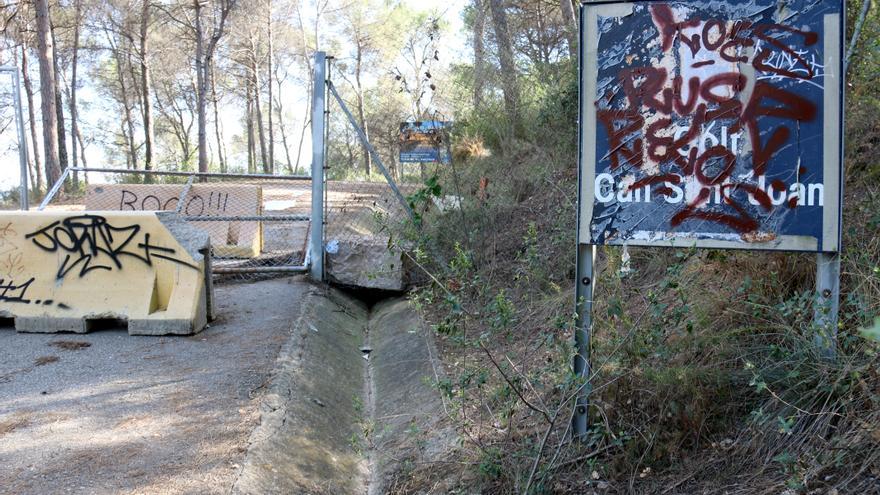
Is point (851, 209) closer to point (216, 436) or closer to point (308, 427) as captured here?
point (308, 427)

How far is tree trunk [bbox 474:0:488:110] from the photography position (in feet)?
43.2

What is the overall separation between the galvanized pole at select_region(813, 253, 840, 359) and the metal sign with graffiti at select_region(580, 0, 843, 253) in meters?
0.11

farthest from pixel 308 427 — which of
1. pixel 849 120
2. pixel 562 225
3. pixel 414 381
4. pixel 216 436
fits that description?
pixel 849 120

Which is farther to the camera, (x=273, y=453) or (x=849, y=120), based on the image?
(x=849, y=120)

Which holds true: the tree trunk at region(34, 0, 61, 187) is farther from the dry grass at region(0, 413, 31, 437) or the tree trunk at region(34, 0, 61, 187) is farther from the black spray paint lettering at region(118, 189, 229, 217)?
the dry grass at region(0, 413, 31, 437)

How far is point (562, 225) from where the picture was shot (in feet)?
25.9

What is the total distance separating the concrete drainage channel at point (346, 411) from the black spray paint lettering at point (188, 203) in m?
3.51

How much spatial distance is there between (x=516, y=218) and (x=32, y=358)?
229 inches

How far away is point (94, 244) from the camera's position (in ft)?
26.2

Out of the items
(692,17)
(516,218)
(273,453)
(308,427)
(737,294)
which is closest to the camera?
(692,17)

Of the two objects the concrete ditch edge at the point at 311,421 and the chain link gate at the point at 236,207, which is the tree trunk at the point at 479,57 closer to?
the chain link gate at the point at 236,207

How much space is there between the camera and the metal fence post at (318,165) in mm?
10062

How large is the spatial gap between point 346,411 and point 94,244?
138 inches

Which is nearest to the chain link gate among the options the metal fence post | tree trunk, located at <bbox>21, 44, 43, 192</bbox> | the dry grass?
the metal fence post
